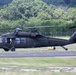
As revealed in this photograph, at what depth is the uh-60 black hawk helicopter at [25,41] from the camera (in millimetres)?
42438

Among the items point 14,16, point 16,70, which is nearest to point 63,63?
point 16,70

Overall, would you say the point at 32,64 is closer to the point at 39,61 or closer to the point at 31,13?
the point at 39,61

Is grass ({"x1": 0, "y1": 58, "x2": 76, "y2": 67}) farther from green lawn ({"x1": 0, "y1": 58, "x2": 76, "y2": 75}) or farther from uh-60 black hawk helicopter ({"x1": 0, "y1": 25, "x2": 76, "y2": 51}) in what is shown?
uh-60 black hawk helicopter ({"x1": 0, "y1": 25, "x2": 76, "y2": 51})

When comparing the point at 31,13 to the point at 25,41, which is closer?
the point at 25,41

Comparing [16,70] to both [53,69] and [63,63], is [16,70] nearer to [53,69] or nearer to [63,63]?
[53,69]

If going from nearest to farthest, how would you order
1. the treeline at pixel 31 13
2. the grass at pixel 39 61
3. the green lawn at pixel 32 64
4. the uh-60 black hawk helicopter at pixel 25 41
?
the green lawn at pixel 32 64 < the grass at pixel 39 61 < the uh-60 black hawk helicopter at pixel 25 41 < the treeline at pixel 31 13

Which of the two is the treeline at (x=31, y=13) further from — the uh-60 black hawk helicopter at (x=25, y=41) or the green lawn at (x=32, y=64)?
the green lawn at (x=32, y=64)

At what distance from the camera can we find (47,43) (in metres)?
42.8

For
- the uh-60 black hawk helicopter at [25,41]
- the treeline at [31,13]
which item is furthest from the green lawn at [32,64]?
the treeline at [31,13]

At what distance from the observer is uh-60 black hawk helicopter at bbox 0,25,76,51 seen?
42.4 meters

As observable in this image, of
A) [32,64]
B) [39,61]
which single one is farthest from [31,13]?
[32,64]

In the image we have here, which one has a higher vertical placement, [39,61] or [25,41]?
[39,61]

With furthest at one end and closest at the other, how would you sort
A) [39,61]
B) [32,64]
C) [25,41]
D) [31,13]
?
[31,13]
[25,41]
[39,61]
[32,64]

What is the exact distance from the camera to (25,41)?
4309cm
